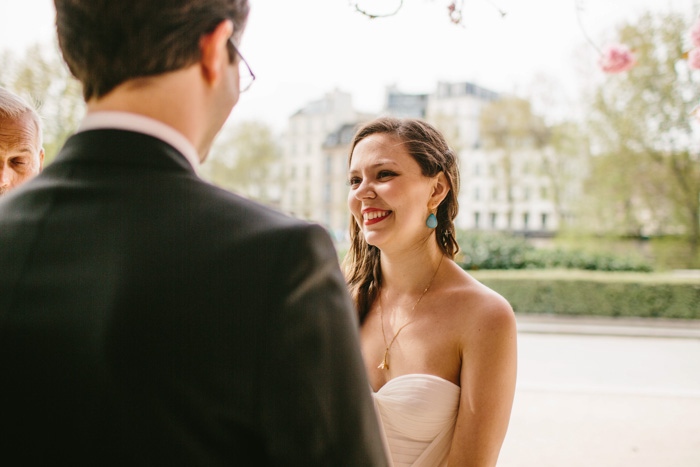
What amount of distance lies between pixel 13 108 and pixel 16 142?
0.33 ft

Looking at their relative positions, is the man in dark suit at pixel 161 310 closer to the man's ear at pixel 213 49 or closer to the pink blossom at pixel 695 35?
the man's ear at pixel 213 49

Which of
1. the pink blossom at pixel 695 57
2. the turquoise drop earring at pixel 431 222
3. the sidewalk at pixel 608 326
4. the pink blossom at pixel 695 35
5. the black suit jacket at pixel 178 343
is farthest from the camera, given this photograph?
the sidewalk at pixel 608 326

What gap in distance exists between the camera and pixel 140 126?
667 millimetres

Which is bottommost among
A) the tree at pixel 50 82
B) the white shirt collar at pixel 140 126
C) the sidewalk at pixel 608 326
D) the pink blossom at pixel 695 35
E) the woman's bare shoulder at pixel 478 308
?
the sidewalk at pixel 608 326

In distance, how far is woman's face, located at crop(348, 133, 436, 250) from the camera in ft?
6.38

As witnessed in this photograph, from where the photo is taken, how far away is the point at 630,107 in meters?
18.1

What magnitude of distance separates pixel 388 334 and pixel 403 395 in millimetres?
282

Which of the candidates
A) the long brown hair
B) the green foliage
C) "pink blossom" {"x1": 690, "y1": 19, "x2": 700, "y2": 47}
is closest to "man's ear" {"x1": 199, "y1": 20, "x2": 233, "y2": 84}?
the long brown hair

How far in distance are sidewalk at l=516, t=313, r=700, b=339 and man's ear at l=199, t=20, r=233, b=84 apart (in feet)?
39.7

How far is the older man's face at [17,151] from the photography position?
174cm

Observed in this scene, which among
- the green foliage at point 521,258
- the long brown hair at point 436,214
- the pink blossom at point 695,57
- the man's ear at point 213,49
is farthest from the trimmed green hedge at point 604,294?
the man's ear at point 213,49

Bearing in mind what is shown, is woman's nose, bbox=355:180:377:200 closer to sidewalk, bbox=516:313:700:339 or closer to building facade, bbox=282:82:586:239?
sidewalk, bbox=516:313:700:339

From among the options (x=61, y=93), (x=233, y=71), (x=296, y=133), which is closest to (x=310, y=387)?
(x=233, y=71)

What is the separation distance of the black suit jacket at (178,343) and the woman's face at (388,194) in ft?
4.31
